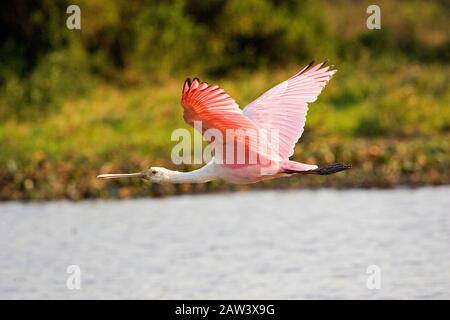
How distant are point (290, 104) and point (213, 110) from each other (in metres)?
1.33

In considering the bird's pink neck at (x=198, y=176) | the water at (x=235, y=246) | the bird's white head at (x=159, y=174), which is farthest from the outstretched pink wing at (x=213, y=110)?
the water at (x=235, y=246)

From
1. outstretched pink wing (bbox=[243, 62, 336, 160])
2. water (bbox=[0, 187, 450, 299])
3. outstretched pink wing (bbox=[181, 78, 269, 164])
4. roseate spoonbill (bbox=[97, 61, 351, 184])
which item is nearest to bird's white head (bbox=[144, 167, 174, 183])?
roseate spoonbill (bbox=[97, 61, 351, 184])

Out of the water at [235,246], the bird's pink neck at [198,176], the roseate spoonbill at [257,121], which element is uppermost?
the roseate spoonbill at [257,121]

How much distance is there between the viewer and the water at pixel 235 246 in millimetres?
10977

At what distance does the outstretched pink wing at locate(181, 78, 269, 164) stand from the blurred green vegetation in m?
7.71

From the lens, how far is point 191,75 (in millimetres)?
21969

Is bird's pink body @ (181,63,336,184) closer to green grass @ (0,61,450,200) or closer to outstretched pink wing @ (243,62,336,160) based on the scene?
outstretched pink wing @ (243,62,336,160)

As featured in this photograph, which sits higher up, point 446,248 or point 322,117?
point 322,117

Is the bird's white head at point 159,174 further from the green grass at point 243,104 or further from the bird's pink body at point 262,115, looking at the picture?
the green grass at point 243,104

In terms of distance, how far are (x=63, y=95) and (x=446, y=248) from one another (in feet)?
31.4

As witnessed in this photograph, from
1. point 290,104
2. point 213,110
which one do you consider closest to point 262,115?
point 290,104

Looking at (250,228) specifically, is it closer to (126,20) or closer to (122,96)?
(122,96)

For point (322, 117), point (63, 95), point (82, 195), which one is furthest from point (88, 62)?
point (82, 195)
